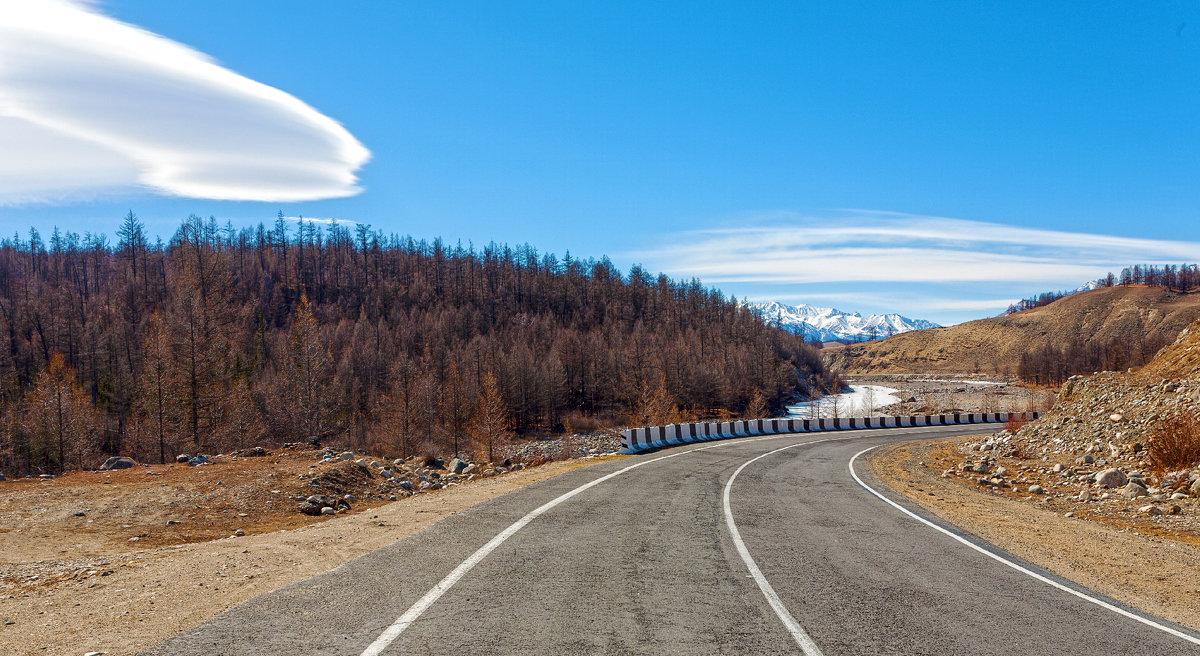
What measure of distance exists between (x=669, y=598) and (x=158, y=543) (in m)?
10.5

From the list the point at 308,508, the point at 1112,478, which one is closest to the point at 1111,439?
the point at 1112,478

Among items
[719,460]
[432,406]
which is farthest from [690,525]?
[432,406]

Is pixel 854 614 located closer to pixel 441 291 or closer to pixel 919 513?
pixel 919 513

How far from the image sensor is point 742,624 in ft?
17.4

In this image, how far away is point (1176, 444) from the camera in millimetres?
16047

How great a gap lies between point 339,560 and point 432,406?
6488 cm

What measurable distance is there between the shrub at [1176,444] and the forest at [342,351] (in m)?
37.1

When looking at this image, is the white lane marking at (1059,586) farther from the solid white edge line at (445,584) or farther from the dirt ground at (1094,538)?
the solid white edge line at (445,584)

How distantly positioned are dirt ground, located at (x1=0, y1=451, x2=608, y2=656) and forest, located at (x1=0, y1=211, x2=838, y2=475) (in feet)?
87.8

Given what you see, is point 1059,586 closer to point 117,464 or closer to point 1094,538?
point 1094,538

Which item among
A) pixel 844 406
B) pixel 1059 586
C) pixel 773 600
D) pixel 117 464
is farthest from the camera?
pixel 844 406

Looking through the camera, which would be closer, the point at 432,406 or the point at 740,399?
the point at 432,406

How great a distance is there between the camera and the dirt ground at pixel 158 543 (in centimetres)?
539

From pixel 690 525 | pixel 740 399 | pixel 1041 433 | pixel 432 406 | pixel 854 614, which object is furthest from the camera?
pixel 740 399
